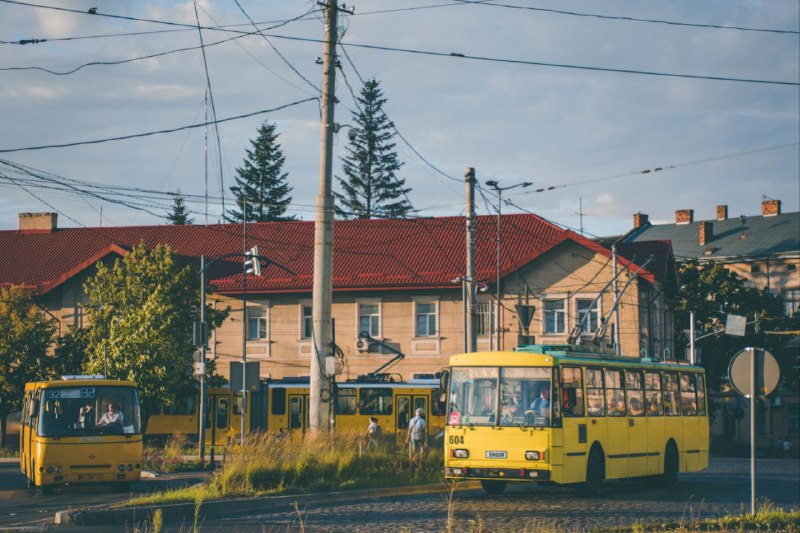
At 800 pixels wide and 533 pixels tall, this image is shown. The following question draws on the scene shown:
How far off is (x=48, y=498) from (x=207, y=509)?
6012mm

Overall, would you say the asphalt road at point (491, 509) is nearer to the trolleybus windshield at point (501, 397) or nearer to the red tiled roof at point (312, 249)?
the trolleybus windshield at point (501, 397)

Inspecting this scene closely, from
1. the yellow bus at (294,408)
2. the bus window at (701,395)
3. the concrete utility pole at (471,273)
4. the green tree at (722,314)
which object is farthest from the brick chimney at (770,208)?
the bus window at (701,395)

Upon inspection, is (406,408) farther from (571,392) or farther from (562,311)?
(571,392)

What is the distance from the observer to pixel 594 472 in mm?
22750

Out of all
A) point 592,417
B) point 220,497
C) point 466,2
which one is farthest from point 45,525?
point 466,2

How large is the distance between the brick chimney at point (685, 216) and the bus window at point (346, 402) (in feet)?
235

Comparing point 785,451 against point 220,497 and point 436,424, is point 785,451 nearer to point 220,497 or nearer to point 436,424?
point 436,424

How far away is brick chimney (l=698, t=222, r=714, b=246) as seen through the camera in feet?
338

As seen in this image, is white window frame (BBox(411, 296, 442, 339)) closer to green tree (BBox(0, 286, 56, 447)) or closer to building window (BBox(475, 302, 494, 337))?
building window (BBox(475, 302, 494, 337))

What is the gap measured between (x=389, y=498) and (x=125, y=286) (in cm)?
2529

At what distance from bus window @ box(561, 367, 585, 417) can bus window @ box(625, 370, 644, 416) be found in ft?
7.77

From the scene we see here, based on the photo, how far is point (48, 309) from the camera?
187 ft

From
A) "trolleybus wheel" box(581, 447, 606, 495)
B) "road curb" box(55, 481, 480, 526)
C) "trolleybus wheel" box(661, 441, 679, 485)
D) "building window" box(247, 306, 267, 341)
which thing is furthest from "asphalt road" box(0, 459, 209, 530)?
"building window" box(247, 306, 267, 341)

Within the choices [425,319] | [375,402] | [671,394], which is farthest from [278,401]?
[671,394]
